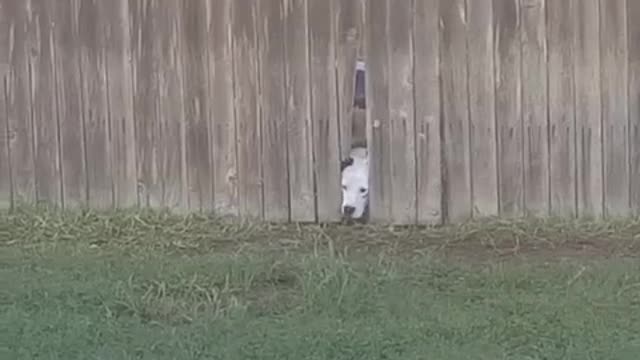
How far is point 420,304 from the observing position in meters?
5.64

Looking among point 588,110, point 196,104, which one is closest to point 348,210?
point 196,104

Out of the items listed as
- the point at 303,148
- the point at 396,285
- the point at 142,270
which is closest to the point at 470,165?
the point at 303,148

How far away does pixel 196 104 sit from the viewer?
755 cm

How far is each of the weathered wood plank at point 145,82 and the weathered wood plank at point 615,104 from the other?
8.33ft

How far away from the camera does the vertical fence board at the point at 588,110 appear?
281 inches

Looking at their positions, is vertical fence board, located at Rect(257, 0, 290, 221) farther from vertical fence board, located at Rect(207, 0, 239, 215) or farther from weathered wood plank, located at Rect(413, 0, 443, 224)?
weathered wood plank, located at Rect(413, 0, 443, 224)

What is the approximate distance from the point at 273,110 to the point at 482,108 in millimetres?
1187

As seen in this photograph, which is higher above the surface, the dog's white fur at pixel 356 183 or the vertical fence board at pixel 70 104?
the vertical fence board at pixel 70 104

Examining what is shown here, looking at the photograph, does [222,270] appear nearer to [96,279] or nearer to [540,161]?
[96,279]

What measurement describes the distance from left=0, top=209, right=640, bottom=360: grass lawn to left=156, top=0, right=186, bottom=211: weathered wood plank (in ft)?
0.63

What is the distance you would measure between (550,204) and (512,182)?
9.5 inches

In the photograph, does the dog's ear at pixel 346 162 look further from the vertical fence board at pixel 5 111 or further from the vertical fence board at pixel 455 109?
the vertical fence board at pixel 5 111

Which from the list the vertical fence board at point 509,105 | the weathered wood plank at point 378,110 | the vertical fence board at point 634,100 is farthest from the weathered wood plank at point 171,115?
the vertical fence board at point 634,100

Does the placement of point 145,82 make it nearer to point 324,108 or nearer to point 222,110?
point 222,110
